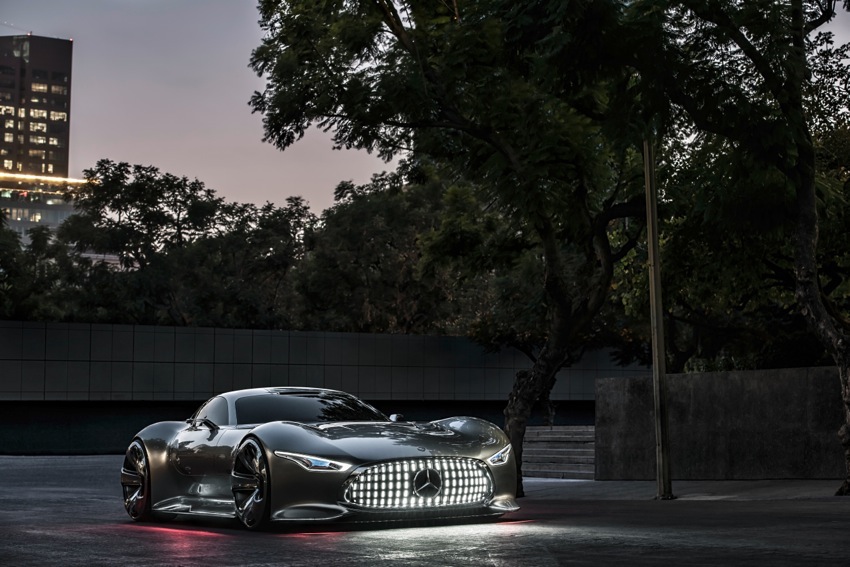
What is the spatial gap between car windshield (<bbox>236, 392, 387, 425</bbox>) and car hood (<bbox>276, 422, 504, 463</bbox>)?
1.71ft

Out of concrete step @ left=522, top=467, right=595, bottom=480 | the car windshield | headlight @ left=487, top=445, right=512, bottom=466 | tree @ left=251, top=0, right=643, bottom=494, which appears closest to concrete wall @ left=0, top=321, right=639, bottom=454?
concrete step @ left=522, top=467, right=595, bottom=480

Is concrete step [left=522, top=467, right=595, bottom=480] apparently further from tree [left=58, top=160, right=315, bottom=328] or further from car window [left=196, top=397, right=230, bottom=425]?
tree [left=58, top=160, right=315, bottom=328]

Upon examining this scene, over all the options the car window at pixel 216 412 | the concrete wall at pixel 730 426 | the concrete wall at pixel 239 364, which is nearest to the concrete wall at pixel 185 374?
the concrete wall at pixel 239 364

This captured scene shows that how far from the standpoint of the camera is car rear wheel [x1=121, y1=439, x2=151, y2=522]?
11352 millimetres

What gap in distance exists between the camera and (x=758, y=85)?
1717 cm

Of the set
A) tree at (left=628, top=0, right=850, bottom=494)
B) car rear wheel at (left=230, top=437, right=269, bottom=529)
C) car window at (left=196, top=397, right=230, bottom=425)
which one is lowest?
car rear wheel at (left=230, top=437, right=269, bottom=529)

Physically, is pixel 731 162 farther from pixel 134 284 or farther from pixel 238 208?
pixel 238 208

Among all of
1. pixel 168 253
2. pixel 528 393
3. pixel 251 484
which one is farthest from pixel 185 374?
pixel 251 484

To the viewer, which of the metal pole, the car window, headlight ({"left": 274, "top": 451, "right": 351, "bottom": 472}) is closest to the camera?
headlight ({"left": 274, "top": 451, "right": 351, "bottom": 472})

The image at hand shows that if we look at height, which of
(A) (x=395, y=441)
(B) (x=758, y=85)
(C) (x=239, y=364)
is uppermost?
(B) (x=758, y=85)

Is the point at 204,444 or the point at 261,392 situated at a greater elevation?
the point at 261,392

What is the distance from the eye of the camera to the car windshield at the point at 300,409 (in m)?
10.6

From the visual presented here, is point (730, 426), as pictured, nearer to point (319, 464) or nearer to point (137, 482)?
point (137, 482)

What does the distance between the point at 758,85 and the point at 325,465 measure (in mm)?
10707
